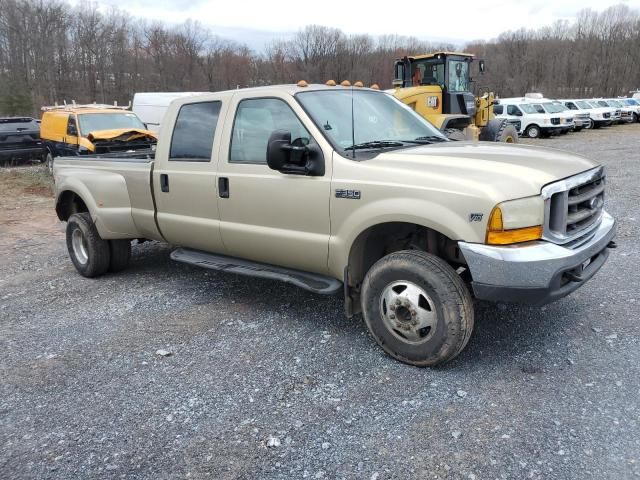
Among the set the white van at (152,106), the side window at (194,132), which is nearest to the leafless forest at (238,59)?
the white van at (152,106)

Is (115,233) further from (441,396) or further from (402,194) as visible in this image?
(441,396)

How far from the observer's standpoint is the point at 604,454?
2.85 m

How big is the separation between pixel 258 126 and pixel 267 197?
2.12ft

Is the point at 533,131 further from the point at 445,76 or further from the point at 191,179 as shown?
the point at 191,179

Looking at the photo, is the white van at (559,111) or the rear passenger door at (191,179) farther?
the white van at (559,111)

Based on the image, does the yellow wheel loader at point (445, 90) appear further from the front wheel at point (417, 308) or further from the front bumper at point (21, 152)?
the front bumper at point (21, 152)

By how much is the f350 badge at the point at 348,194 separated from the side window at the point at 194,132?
4.83 ft

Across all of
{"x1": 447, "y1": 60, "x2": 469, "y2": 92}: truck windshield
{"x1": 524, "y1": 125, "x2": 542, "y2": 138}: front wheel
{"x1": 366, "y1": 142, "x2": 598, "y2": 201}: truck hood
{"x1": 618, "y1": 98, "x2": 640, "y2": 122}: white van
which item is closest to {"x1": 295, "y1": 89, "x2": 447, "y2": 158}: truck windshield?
{"x1": 366, "y1": 142, "x2": 598, "y2": 201}: truck hood

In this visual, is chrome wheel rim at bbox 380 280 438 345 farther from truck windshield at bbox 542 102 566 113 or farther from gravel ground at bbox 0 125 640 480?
truck windshield at bbox 542 102 566 113

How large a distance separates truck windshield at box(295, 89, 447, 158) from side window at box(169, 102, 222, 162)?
98 cm

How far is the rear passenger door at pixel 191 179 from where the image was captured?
194 inches

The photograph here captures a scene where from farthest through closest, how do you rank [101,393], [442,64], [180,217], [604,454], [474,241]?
[442,64]
[180,217]
[101,393]
[474,241]
[604,454]

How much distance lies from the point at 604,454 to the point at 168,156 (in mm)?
4247

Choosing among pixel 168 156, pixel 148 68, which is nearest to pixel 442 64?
pixel 168 156
